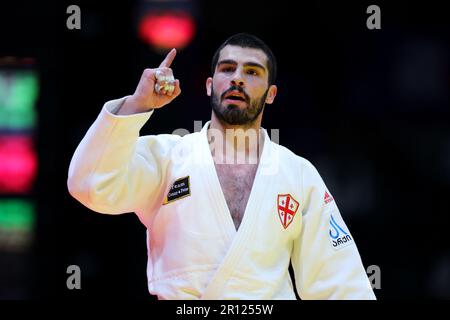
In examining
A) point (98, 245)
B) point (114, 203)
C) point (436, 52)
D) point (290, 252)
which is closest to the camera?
point (114, 203)

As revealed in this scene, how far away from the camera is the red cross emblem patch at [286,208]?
3.91 meters

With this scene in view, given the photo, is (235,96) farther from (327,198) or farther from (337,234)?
(337,234)

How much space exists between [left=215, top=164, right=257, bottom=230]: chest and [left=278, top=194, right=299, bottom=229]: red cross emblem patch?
19 cm

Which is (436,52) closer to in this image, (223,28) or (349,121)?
(349,121)

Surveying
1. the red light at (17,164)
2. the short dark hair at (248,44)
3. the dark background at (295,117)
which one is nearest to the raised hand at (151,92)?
the short dark hair at (248,44)

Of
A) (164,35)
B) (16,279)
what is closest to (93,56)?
(164,35)

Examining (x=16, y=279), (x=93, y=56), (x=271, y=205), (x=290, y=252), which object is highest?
(x=93, y=56)

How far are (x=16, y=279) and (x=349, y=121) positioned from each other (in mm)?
2700

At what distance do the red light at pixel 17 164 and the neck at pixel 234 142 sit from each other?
167 cm

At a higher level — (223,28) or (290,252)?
(223,28)

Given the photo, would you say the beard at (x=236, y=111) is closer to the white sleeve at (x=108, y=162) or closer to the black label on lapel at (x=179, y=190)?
the black label on lapel at (x=179, y=190)

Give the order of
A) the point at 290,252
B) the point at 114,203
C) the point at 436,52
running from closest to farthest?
the point at 114,203 → the point at 290,252 → the point at 436,52

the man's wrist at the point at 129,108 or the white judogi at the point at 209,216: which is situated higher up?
the man's wrist at the point at 129,108

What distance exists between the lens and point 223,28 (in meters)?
5.23
